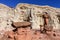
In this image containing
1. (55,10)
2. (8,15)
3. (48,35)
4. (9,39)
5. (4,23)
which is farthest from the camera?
(55,10)

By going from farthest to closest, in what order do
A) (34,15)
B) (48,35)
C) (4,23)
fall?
(34,15), (4,23), (48,35)

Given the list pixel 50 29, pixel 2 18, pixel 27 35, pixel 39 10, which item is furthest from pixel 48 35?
pixel 39 10

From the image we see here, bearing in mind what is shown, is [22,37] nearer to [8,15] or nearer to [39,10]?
[8,15]

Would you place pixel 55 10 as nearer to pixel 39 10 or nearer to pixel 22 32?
pixel 39 10

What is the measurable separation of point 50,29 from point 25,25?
5900 mm

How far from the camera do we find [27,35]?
16688 millimetres

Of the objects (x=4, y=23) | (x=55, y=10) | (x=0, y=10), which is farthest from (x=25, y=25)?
(x=55, y=10)

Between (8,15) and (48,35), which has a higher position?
(8,15)

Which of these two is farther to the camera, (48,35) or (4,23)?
(4,23)

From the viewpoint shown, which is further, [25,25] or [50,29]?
[50,29]

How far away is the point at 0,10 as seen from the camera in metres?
26.6

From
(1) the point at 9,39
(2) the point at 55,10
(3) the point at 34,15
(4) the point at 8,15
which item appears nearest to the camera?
(1) the point at 9,39

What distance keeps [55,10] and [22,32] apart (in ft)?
51.3

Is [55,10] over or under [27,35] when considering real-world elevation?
over
